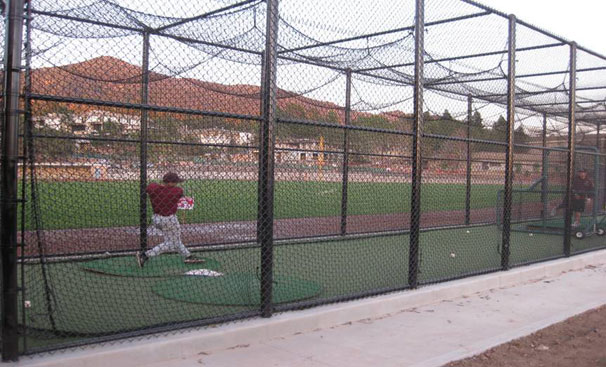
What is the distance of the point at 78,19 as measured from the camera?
635 centimetres

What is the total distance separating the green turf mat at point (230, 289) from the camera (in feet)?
17.3

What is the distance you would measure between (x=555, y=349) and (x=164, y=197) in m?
4.72

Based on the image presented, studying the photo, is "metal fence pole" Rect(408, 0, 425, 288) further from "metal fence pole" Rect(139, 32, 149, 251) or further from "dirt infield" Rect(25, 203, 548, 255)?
"metal fence pole" Rect(139, 32, 149, 251)

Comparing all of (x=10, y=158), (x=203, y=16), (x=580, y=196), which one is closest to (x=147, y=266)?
(x=203, y=16)

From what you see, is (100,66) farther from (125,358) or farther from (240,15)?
(125,358)

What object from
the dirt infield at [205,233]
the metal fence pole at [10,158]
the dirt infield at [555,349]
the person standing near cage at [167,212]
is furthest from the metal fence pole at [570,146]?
the metal fence pole at [10,158]

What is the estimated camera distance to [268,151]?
4.66 meters

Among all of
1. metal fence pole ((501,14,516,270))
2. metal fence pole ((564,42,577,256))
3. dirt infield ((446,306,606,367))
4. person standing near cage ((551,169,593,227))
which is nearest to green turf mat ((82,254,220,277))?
dirt infield ((446,306,606,367))

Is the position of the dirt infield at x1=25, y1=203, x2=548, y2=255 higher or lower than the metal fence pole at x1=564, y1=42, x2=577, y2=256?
lower

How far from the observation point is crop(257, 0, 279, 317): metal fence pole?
4605 mm

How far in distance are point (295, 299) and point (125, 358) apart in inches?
83.0

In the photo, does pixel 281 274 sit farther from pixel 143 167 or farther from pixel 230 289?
pixel 143 167

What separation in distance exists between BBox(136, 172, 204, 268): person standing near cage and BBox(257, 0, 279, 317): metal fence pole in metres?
2.45

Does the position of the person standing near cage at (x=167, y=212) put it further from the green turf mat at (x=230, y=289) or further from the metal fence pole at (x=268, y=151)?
the metal fence pole at (x=268, y=151)
